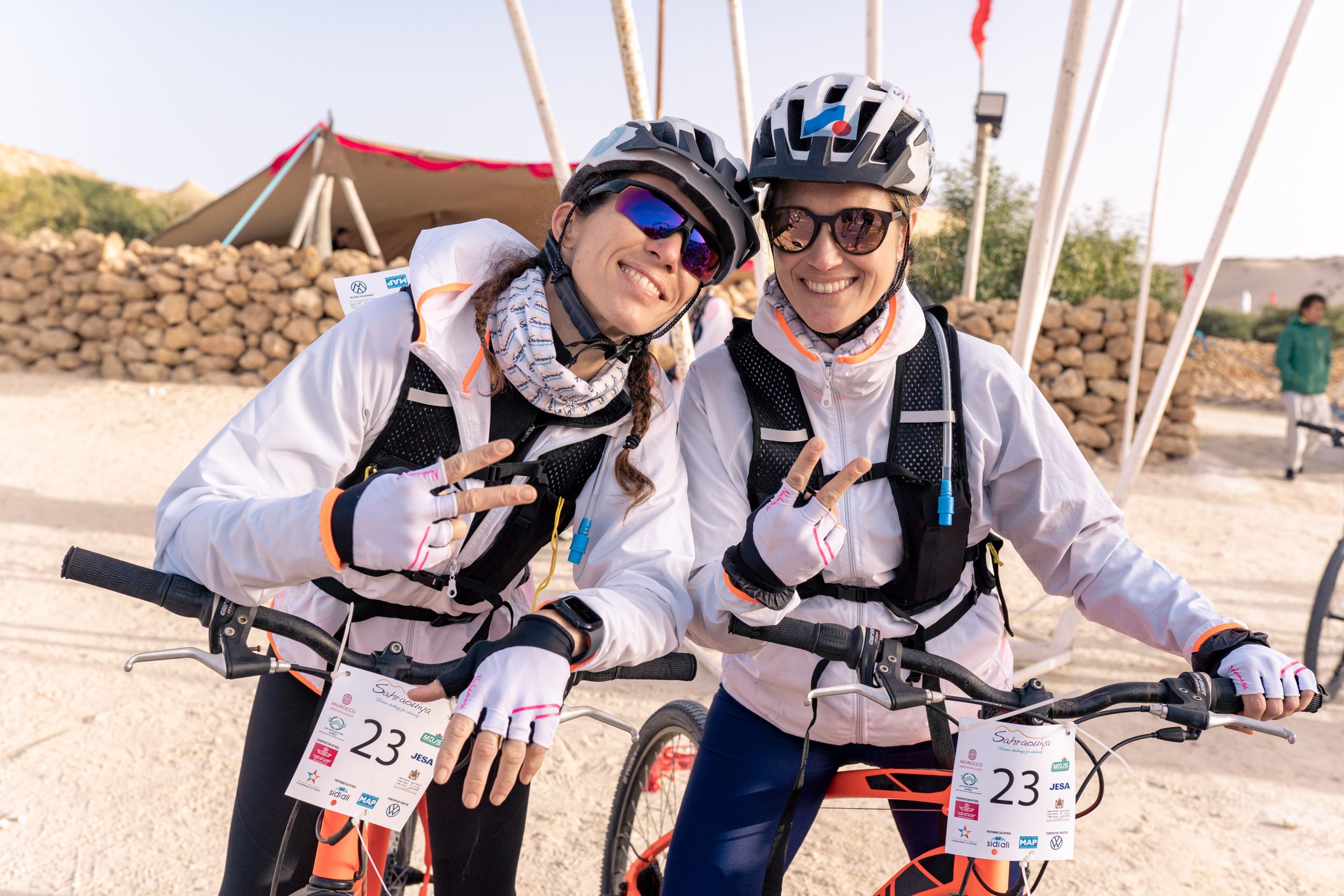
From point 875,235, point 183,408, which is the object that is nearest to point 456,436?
point 875,235

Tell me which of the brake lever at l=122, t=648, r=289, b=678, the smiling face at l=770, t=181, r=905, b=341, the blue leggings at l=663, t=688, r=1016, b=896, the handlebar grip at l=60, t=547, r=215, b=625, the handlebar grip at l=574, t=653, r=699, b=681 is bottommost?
the blue leggings at l=663, t=688, r=1016, b=896

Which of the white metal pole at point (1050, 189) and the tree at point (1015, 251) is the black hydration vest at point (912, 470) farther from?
the tree at point (1015, 251)

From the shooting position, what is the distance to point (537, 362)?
1765 mm

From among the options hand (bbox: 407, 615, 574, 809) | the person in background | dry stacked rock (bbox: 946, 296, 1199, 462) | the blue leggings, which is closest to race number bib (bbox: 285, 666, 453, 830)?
hand (bbox: 407, 615, 574, 809)

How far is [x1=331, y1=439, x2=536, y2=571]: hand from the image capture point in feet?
4.32

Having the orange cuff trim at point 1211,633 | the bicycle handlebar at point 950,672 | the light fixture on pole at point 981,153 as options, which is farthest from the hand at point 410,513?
the light fixture on pole at point 981,153

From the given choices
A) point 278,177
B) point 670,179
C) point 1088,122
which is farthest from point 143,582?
point 278,177

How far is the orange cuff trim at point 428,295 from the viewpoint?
173 centimetres

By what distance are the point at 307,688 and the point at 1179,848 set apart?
3.40 m

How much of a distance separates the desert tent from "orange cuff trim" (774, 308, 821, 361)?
11.9m

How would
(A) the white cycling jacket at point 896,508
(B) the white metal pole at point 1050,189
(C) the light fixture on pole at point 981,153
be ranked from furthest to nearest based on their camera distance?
(C) the light fixture on pole at point 981,153 < (B) the white metal pole at point 1050,189 < (A) the white cycling jacket at point 896,508

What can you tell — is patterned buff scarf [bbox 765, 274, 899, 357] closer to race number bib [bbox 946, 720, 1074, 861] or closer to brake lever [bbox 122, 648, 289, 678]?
race number bib [bbox 946, 720, 1074, 861]

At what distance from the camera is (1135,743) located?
4.67 metres

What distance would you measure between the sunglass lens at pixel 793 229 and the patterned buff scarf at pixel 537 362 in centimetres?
48
